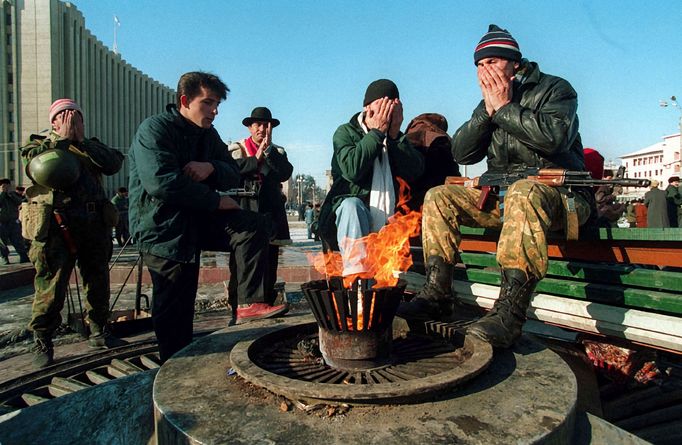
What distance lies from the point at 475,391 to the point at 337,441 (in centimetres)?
67

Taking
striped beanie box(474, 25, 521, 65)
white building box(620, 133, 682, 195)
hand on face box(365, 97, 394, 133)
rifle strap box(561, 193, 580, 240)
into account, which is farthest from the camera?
white building box(620, 133, 682, 195)

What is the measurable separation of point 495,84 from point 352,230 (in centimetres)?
147

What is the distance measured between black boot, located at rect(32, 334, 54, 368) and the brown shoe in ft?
5.77

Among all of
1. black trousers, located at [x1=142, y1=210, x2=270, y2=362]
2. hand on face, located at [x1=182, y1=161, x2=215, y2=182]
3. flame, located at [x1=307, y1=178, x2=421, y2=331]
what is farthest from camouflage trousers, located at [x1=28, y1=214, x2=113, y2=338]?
flame, located at [x1=307, y1=178, x2=421, y2=331]

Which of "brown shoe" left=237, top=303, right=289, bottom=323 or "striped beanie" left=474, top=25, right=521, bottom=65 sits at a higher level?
"striped beanie" left=474, top=25, right=521, bottom=65

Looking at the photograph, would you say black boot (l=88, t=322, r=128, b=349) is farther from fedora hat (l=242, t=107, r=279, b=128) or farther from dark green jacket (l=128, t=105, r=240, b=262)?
fedora hat (l=242, t=107, r=279, b=128)

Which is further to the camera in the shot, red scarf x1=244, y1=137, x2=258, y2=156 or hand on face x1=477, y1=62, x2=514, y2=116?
red scarf x1=244, y1=137, x2=258, y2=156

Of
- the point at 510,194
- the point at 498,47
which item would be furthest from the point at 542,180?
the point at 498,47

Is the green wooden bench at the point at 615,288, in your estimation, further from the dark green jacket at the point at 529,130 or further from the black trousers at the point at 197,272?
the black trousers at the point at 197,272

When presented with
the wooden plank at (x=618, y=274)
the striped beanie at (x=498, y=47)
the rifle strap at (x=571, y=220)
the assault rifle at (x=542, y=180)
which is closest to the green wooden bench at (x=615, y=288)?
the wooden plank at (x=618, y=274)

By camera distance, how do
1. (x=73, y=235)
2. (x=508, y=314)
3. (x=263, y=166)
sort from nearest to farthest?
(x=508, y=314), (x=73, y=235), (x=263, y=166)

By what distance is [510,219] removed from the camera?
262 cm

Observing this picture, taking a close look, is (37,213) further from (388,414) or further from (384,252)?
(388,414)

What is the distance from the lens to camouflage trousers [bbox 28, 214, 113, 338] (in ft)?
12.7
